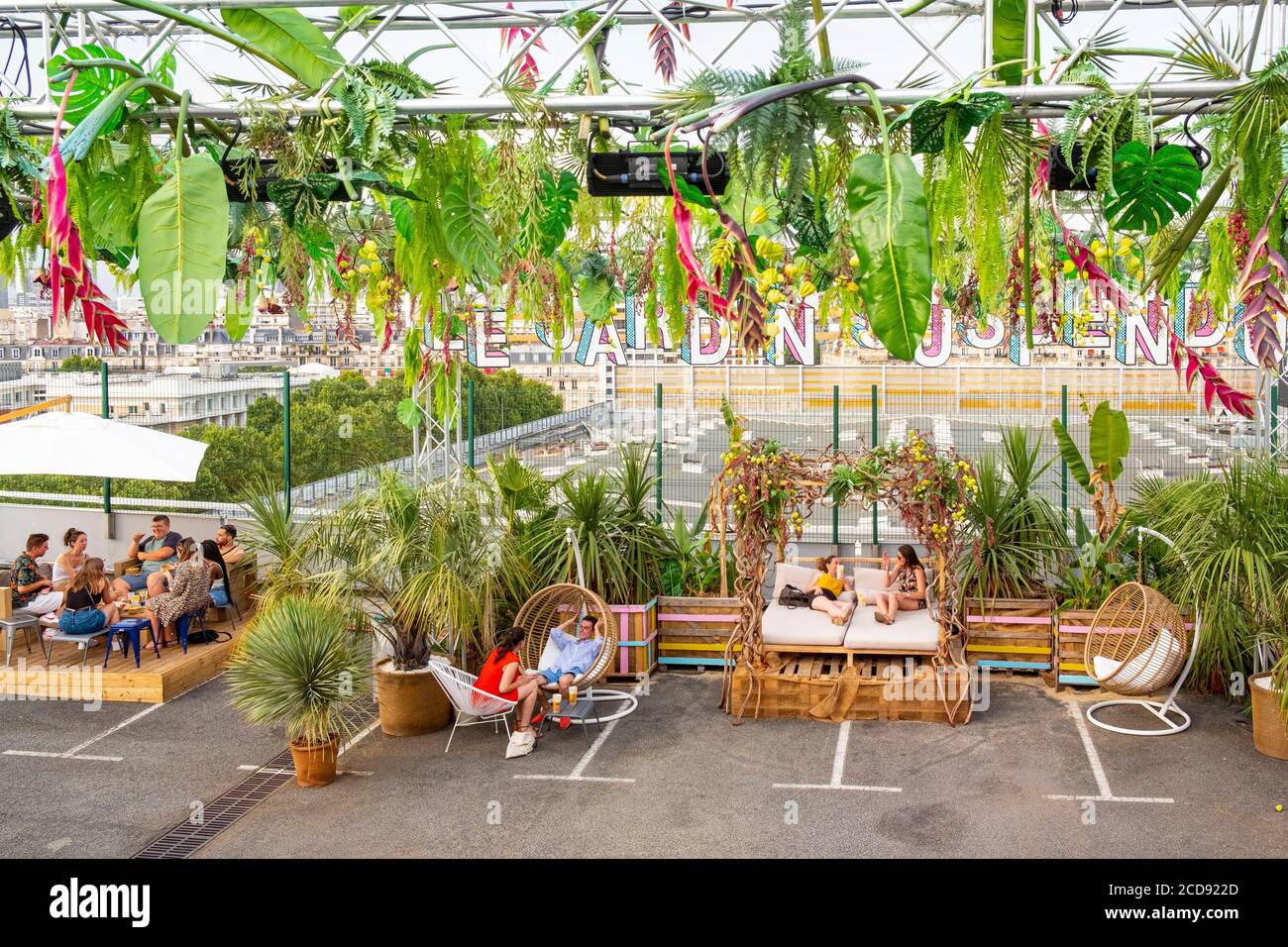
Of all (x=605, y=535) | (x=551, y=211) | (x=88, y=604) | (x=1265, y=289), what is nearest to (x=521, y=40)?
(x=551, y=211)

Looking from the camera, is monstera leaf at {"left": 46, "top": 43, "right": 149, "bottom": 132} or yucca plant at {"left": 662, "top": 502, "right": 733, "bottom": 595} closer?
monstera leaf at {"left": 46, "top": 43, "right": 149, "bottom": 132}

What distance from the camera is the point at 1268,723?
7.08 metres

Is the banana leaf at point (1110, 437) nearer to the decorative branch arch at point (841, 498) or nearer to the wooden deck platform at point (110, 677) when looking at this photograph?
the decorative branch arch at point (841, 498)

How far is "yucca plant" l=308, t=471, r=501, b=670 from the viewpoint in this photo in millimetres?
7496

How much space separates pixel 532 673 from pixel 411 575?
98 cm

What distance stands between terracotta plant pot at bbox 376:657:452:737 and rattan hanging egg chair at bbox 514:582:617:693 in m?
0.69

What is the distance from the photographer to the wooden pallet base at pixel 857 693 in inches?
308

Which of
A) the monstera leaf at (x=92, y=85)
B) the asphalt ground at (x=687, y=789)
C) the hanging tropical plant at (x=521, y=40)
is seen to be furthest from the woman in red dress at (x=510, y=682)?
the monstera leaf at (x=92, y=85)

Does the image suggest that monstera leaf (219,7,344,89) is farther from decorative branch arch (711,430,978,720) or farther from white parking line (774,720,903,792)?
white parking line (774,720,903,792)

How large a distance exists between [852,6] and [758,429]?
22.1 ft

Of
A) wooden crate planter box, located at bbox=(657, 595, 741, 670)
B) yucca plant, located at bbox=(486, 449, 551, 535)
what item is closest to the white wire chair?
yucca plant, located at bbox=(486, 449, 551, 535)

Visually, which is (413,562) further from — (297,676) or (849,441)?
(849,441)
